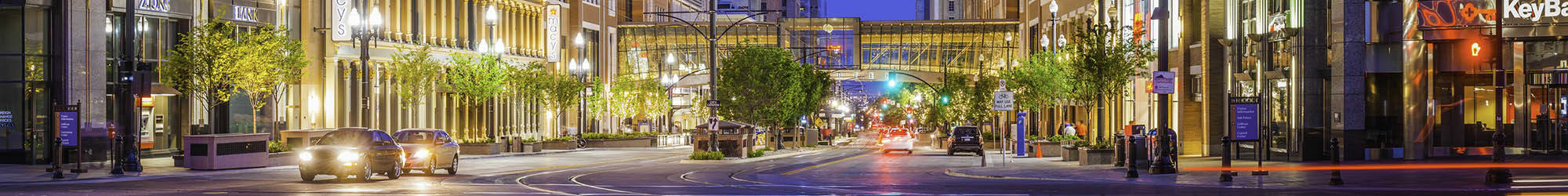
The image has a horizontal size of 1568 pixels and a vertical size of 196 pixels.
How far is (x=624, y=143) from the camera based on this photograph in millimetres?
65312

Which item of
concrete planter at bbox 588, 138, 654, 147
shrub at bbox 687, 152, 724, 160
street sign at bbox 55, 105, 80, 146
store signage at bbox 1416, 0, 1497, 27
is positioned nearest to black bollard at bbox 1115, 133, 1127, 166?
store signage at bbox 1416, 0, 1497, 27

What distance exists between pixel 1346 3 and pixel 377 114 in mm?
34686

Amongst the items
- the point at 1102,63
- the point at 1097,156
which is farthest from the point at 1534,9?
the point at 1102,63

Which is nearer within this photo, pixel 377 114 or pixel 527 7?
pixel 377 114

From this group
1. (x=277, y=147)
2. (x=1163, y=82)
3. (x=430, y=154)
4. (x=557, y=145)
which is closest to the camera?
(x=1163, y=82)

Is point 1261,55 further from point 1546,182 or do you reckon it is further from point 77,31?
point 77,31

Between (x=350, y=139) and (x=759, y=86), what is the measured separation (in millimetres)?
34129

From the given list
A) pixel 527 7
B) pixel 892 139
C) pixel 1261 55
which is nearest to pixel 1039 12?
pixel 892 139

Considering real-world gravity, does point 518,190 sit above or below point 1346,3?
below

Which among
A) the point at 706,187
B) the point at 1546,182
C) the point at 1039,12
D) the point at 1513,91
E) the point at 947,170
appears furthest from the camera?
the point at 1039,12

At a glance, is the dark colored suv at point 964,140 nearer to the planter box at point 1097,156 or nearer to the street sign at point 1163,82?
the planter box at point 1097,156

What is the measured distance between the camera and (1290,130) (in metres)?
35.9

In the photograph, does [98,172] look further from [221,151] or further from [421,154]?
[421,154]

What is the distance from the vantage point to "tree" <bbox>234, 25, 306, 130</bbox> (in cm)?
3956
